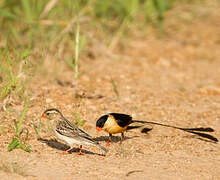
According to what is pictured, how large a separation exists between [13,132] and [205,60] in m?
5.75

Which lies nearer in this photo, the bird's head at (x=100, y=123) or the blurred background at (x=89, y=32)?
the bird's head at (x=100, y=123)

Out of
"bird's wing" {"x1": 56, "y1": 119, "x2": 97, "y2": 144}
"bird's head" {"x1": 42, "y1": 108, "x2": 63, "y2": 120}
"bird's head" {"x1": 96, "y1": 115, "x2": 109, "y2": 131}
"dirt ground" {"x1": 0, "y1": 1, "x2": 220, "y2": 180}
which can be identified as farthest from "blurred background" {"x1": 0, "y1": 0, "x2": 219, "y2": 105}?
"bird's head" {"x1": 96, "y1": 115, "x2": 109, "y2": 131}

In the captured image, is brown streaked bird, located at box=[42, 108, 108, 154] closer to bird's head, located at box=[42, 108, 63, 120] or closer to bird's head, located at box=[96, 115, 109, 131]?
bird's head, located at box=[42, 108, 63, 120]

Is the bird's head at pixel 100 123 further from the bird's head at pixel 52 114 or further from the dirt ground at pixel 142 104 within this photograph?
the bird's head at pixel 52 114

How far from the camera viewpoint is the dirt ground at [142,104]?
4457 mm

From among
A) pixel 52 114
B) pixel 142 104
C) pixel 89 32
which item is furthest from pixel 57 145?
pixel 89 32

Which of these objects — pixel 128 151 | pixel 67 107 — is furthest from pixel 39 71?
pixel 128 151

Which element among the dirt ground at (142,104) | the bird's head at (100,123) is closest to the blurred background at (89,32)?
the dirt ground at (142,104)

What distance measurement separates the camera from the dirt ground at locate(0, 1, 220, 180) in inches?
175

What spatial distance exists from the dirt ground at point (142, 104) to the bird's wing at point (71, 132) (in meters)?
0.22

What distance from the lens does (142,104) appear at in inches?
266

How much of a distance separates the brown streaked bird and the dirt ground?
168mm

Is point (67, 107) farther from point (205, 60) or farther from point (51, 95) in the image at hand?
point (205, 60)

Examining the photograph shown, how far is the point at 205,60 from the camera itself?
984cm
